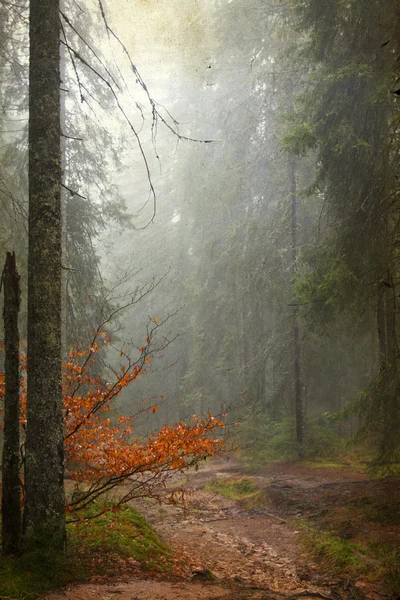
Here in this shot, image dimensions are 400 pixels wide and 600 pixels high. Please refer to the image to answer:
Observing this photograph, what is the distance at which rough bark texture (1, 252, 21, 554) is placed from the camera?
4738 millimetres

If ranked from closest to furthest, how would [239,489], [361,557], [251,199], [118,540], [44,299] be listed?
[44,299] < [118,540] < [361,557] < [239,489] < [251,199]

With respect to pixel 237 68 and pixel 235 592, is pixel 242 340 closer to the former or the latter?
pixel 237 68

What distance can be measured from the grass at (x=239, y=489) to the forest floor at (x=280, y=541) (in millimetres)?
32

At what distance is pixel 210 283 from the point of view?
2086 cm

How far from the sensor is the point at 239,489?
11.8 meters

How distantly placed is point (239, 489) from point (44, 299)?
8871mm

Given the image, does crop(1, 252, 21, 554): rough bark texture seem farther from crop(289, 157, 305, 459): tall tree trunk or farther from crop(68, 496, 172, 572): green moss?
crop(289, 157, 305, 459): tall tree trunk

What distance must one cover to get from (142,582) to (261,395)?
46.7ft

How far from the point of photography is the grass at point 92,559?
4.30 m

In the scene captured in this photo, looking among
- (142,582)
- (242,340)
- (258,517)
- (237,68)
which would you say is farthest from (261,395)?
(142,582)

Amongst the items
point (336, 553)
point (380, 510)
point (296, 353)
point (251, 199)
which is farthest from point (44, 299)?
point (251, 199)

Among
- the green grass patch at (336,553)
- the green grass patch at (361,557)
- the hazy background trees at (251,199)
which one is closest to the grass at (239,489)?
the hazy background trees at (251,199)

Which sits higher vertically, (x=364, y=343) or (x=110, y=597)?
(x=364, y=343)

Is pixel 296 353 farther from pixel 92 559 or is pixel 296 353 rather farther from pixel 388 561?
pixel 92 559
